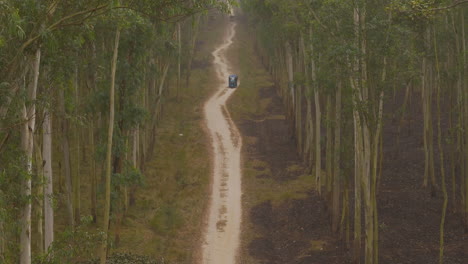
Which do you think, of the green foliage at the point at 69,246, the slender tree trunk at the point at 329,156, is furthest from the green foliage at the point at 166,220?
the green foliage at the point at 69,246

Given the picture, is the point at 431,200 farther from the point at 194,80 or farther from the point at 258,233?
the point at 194,80

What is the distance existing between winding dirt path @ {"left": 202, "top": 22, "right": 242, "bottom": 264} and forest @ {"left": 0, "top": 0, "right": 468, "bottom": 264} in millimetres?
803

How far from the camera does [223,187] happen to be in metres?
27.6

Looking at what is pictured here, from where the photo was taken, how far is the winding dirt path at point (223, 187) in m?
20.2

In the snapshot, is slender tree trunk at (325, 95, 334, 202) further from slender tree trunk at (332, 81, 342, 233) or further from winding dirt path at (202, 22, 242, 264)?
winding dirt path at (202, 22, 242, 264)

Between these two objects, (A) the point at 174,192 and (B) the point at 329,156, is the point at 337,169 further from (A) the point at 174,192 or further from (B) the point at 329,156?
(A) the point at 174,192

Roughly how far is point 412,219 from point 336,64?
9.58m

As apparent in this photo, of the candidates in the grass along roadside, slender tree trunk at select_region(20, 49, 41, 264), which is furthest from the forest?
the grass along roadside

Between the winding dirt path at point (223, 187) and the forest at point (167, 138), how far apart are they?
803mm

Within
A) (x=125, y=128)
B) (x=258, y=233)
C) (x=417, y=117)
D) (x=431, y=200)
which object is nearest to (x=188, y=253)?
(x=258, y=233)

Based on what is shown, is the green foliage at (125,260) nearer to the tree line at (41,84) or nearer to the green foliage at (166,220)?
the tree line at (41,84)

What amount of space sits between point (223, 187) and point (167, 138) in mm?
9218

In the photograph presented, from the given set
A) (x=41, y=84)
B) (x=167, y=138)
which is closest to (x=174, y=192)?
(x=167, y=138)

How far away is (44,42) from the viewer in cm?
894
